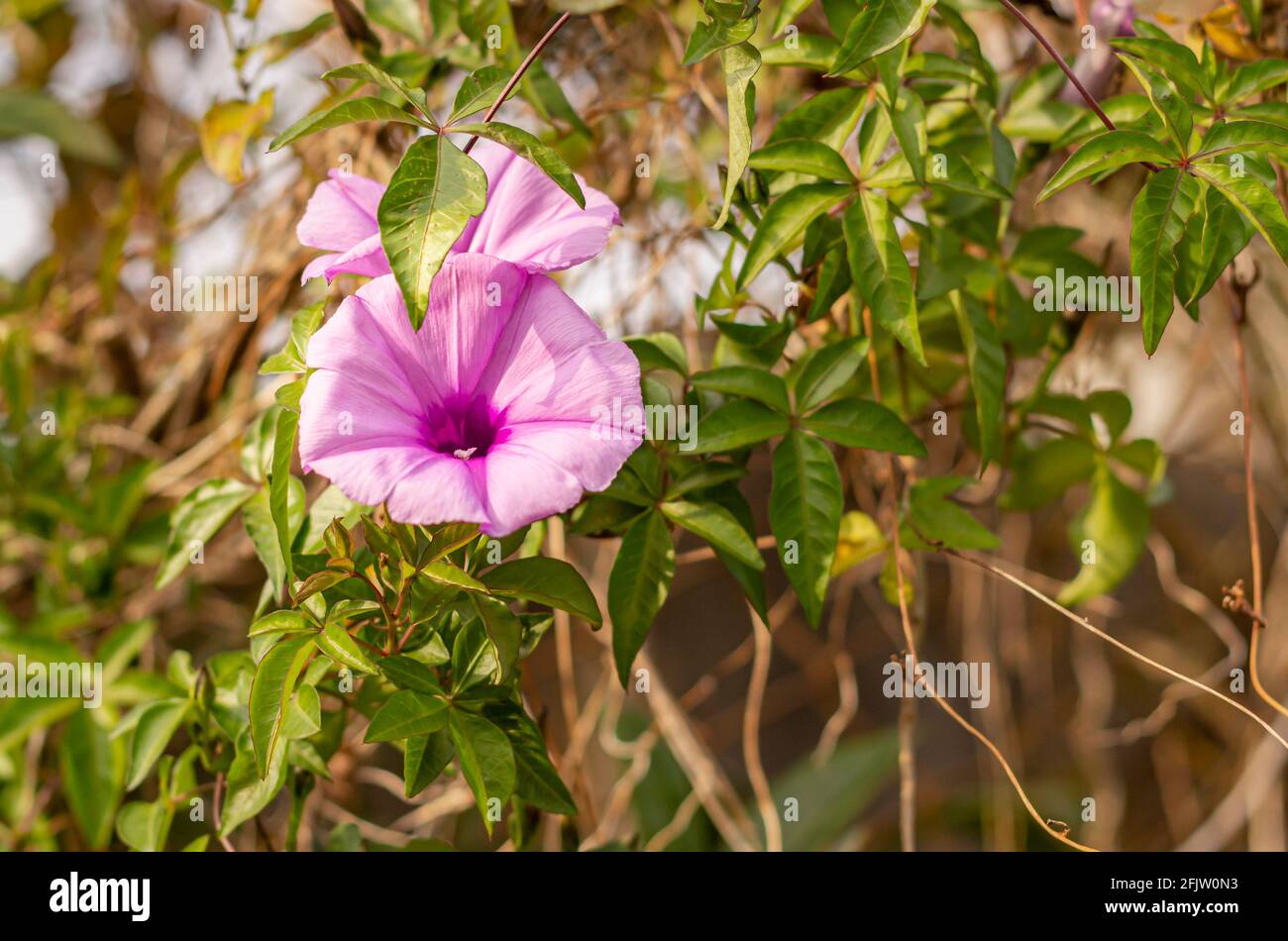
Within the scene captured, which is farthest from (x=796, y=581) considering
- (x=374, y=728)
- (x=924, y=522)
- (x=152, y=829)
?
(x=152, y=829)

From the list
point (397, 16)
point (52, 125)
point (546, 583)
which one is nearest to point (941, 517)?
point (546, 583)

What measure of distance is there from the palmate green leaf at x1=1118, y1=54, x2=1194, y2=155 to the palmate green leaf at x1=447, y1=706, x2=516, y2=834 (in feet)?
2.19

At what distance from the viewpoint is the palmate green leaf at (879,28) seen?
0.68 meters

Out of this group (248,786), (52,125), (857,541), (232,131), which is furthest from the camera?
(52,125)

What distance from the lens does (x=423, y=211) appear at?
2.07 ft

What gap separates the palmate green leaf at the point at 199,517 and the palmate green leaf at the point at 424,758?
32cm

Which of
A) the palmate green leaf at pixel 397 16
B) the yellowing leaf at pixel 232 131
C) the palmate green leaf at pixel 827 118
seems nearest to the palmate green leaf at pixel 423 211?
the palmate green leaf at pixel 827 118

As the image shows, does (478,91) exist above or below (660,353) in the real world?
above

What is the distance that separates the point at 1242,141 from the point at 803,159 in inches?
12.8

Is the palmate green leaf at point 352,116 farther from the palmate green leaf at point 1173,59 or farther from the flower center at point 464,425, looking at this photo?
the palmate green leaf at point 1173,59

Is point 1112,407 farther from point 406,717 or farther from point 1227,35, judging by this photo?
point 406,717

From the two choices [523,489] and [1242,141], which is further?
[1242,141]

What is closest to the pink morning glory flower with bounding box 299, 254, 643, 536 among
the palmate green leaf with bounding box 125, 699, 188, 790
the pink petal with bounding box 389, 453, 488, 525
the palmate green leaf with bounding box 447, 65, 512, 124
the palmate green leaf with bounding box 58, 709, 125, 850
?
the pink petal with bounding box 389, 453, 488, 525
